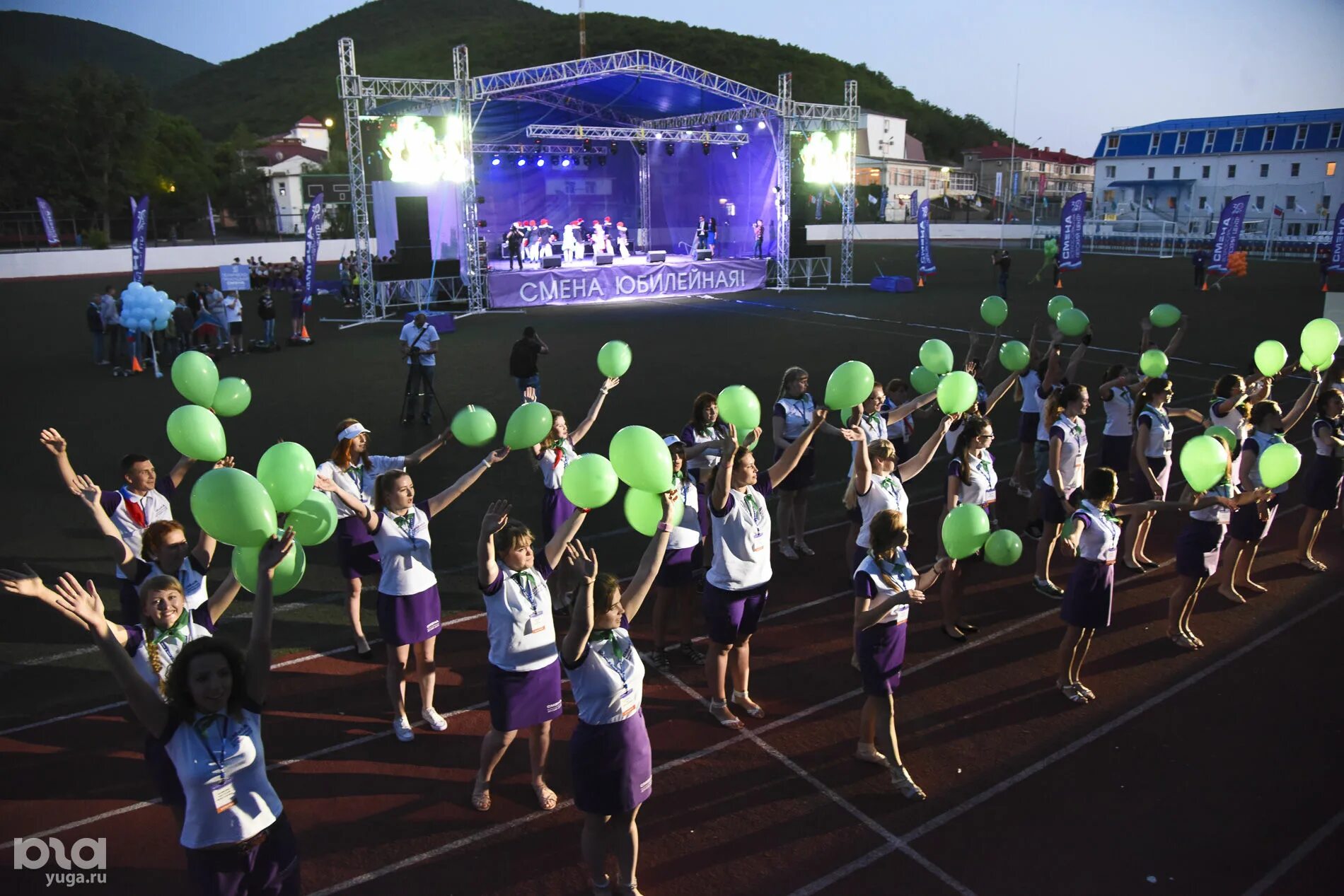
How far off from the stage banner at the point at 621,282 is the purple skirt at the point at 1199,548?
22360mm

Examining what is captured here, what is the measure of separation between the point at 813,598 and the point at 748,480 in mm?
2538

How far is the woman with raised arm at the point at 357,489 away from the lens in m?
5.72

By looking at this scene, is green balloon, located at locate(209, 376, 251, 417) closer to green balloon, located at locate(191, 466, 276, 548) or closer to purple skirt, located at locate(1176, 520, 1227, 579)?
green balloon, located at locate(191, 466, 276, 548)

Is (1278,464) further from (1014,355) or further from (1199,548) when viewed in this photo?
(1014,355)

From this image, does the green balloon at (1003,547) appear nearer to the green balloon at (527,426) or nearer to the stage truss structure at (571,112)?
the green balloon at (527,426)

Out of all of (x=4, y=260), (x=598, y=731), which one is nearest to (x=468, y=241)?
(x=598, y=731)

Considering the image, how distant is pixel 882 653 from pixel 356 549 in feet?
12.0

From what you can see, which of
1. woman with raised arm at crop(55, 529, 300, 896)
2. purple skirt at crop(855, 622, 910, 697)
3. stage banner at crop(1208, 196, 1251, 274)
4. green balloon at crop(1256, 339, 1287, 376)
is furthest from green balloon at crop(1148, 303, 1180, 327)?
stage banner at crop(1208, 196, 1251, 274)

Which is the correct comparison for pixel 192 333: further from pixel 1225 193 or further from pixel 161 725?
pixel 1225 193

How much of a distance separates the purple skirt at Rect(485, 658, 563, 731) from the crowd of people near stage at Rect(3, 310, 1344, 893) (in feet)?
0.04

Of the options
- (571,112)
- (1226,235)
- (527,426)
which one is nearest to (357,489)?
(527,426)

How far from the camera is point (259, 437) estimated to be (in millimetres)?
11797

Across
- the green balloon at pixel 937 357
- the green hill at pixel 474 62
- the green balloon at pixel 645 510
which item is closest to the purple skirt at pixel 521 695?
the green balloon at pixel 645 510

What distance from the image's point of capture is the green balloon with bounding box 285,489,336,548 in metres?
4.45
